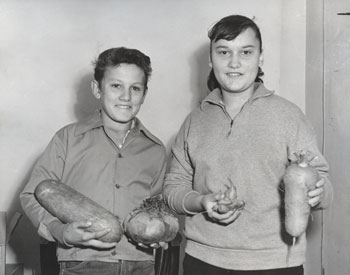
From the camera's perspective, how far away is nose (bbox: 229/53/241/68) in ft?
5.23

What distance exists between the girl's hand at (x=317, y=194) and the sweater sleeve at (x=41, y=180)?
0.82m

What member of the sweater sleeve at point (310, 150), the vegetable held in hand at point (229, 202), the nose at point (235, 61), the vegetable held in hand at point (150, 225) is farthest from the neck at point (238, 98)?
the vegetable held in hand at point (150, 225)

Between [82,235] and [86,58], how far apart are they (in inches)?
54.8

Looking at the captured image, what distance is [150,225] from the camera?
1616mm

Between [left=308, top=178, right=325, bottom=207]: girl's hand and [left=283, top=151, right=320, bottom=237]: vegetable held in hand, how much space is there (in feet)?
0.04

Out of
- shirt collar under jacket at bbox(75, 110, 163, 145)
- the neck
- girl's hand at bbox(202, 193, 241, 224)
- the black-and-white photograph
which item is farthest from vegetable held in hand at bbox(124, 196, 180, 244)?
the neck

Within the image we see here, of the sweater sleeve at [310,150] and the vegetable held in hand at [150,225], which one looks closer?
the sweater sleeve at [310,150]

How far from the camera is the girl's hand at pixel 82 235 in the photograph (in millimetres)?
1560

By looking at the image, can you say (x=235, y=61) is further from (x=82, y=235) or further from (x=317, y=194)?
(x=82, y=235)

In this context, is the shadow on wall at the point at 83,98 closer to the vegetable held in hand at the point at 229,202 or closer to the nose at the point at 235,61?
the nose at the point at 235,61

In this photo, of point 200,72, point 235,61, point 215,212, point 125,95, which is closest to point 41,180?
point 125,95

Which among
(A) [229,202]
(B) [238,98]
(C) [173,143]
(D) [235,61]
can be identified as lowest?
(A) [229,202]

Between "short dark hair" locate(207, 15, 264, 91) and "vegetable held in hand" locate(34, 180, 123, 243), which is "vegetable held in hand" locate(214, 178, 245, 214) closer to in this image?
"vegetable held in hand" locate(34, 180, 123, 243)

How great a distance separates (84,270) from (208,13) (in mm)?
1628
